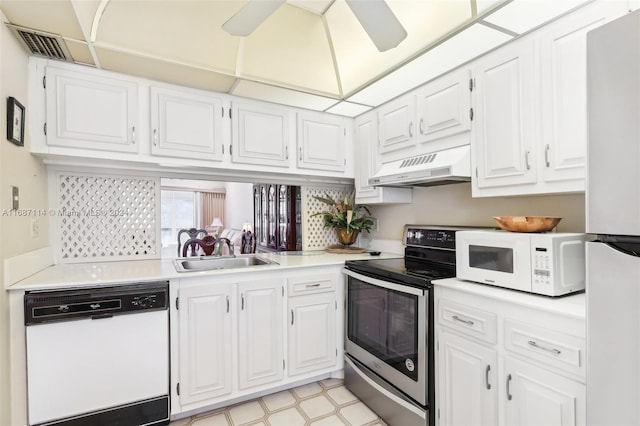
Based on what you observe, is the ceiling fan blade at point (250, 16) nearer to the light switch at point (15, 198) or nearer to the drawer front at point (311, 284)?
the light switch at point (15, 198)

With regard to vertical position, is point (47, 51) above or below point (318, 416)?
above

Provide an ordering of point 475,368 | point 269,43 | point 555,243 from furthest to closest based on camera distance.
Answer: point 269,43 < point 475,368 < point 555,243

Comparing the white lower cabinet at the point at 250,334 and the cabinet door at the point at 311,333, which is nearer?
the white lower cabinet at the point at 250,334

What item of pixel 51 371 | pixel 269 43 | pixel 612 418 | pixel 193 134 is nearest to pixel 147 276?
pixel 51 371

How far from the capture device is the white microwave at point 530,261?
1318 millimetres

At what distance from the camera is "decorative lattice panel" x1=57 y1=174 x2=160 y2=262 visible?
2.14 m

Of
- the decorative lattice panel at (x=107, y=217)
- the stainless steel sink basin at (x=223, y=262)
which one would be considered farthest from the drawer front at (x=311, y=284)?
the decorative lattice panel at (x=107, y=217)

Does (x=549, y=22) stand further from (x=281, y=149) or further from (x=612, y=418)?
(x=281, y=149)

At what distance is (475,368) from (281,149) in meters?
1.94

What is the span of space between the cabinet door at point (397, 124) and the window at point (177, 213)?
6.91 feet

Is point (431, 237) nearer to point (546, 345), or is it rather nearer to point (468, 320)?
point (468, 320)

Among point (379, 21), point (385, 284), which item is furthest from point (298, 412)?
point (379, 21)

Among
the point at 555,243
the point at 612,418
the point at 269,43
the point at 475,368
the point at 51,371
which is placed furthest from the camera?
the point at 269,43

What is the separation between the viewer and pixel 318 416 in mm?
1953
